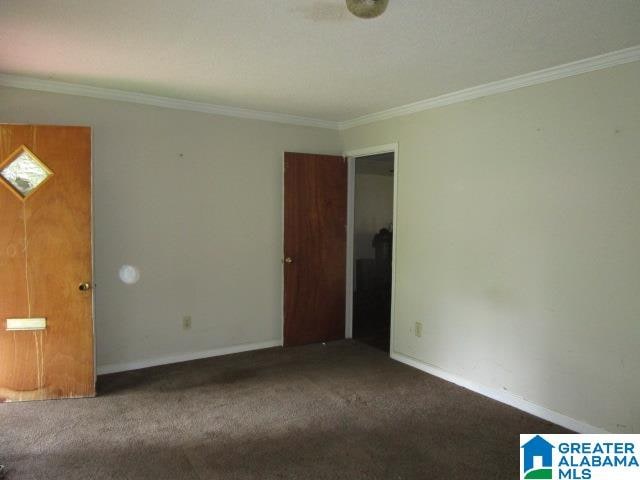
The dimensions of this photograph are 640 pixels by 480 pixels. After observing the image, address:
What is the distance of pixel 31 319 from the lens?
10.2ft

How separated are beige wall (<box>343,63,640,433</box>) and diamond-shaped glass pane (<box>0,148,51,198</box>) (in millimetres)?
2899

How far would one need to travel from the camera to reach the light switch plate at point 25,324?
3.06 metres

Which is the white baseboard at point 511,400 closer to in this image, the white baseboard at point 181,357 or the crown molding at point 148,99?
the white baseboard at point 181,357

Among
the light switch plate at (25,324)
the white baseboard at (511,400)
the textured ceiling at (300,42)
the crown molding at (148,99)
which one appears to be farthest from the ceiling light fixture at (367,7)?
the light switch plate at (25,324)

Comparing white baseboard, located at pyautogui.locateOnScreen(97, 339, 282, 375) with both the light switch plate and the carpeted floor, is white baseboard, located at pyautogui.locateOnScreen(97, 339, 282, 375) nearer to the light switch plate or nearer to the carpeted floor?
the carpeted floor

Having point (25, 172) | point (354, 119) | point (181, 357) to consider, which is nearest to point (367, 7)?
point (25, 172)

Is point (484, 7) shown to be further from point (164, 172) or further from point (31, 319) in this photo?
point (31, 319)

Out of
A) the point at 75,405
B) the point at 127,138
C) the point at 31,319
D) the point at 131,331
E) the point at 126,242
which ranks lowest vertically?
the point at 75,405

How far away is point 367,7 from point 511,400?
2.79 metres

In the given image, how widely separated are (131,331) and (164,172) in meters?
1.41

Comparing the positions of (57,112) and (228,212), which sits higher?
(57,112)

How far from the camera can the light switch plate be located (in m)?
3.06

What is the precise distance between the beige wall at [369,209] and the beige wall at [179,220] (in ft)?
8.26

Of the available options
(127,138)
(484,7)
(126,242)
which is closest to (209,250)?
(126,242)
